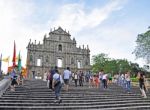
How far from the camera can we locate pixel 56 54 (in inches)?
2334

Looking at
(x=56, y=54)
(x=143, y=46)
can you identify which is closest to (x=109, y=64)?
(x=56, y=54)

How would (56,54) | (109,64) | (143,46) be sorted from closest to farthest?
1. (143,46)
2. (56,54)
3. (109,64)

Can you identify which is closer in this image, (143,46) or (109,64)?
(143,46)

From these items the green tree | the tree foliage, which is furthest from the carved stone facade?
the green tree

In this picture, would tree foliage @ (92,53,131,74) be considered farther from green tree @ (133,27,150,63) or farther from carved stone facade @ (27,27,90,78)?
green tree @ (133,27,150,63)

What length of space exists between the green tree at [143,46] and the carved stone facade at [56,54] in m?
18.0

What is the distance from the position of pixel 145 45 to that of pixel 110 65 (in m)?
24.7

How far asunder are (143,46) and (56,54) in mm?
21708

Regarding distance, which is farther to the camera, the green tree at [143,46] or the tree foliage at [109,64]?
the tree foliage at [109,64]

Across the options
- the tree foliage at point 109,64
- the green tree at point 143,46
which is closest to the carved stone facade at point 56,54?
the tree foliage at point 109,64

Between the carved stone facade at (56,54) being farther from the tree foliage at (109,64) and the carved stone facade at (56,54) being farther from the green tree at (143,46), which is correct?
the green tree at (143,46)

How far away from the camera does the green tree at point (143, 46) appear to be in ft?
143

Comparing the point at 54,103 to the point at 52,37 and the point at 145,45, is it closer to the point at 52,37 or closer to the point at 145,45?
the point at 145,45

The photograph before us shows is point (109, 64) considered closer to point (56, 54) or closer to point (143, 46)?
point (56, 54)
